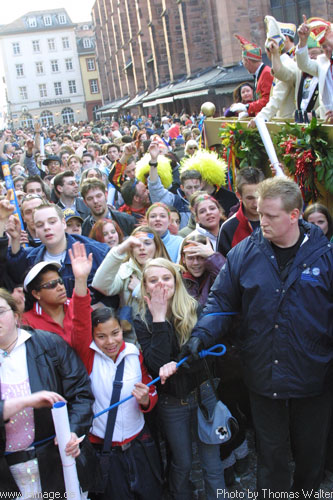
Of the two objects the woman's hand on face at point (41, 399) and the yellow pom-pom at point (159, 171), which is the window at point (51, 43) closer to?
the yellow pom-pom at point (159, 171)

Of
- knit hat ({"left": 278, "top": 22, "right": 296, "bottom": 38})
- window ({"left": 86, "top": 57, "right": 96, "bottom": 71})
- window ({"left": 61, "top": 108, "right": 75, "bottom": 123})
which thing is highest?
window ({"left": 86, "top": 57, "right": 96, "bottom": 71})

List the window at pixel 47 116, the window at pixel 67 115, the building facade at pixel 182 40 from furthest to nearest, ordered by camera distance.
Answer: the window at pixel 47 116, the window at pixel 67 115, the building facade at pixel 182 40

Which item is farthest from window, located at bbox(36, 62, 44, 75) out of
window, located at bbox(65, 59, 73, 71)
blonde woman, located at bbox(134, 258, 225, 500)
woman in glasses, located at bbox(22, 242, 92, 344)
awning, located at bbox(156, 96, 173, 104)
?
blonde woman, located at bbox(134, 258, 225, 500)

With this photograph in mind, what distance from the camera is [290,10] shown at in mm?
21859

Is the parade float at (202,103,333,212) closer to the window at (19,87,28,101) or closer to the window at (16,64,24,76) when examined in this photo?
the window at (19,87,28,101)

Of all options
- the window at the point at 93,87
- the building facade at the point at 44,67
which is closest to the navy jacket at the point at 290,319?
the building facade at the point at 44,67

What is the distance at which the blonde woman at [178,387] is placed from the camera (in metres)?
3.36

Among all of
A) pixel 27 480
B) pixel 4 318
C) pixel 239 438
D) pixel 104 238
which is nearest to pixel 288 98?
pixel 104 238

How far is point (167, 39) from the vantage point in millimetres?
32875

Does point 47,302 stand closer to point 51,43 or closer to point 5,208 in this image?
point 5,208

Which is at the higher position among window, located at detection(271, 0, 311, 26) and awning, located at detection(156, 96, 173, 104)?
window, located at detection(271, 0, 311, 26)

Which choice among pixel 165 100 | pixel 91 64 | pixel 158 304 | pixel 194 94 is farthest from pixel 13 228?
pixel 91 64

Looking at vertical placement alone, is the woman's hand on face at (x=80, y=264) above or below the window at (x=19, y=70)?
below

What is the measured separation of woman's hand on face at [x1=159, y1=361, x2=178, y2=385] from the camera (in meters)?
3.03
